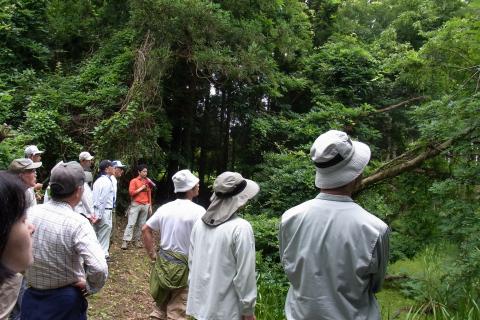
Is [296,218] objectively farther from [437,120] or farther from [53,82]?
[53,82]

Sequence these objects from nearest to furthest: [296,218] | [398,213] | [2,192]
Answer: [2,192], [296,218], [398,213]

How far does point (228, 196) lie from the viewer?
3.55m

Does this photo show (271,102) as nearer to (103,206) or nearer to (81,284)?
(103,206)

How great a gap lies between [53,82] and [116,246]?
569 cm

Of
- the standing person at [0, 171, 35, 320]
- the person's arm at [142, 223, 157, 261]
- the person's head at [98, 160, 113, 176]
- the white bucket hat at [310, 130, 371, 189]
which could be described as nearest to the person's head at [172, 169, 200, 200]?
the person's arm at [142, 223, 157, 261]

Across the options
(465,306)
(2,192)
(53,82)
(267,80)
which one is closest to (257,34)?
(267,80)

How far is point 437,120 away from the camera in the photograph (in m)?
6.24

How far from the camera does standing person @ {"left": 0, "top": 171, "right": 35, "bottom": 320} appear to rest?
146 centimetres

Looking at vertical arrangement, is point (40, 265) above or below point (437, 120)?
below

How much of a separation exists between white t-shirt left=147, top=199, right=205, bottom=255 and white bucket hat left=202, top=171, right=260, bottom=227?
2.62ft

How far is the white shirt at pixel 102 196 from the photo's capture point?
7.65m

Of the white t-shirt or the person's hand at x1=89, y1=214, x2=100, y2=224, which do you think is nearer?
the white t-shirt

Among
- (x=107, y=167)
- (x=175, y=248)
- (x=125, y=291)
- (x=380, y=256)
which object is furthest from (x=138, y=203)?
(x=380, y=256)

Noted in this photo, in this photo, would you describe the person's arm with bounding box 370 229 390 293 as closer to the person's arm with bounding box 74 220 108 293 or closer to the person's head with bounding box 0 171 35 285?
the person's head with bounding box 0 171 35 285
